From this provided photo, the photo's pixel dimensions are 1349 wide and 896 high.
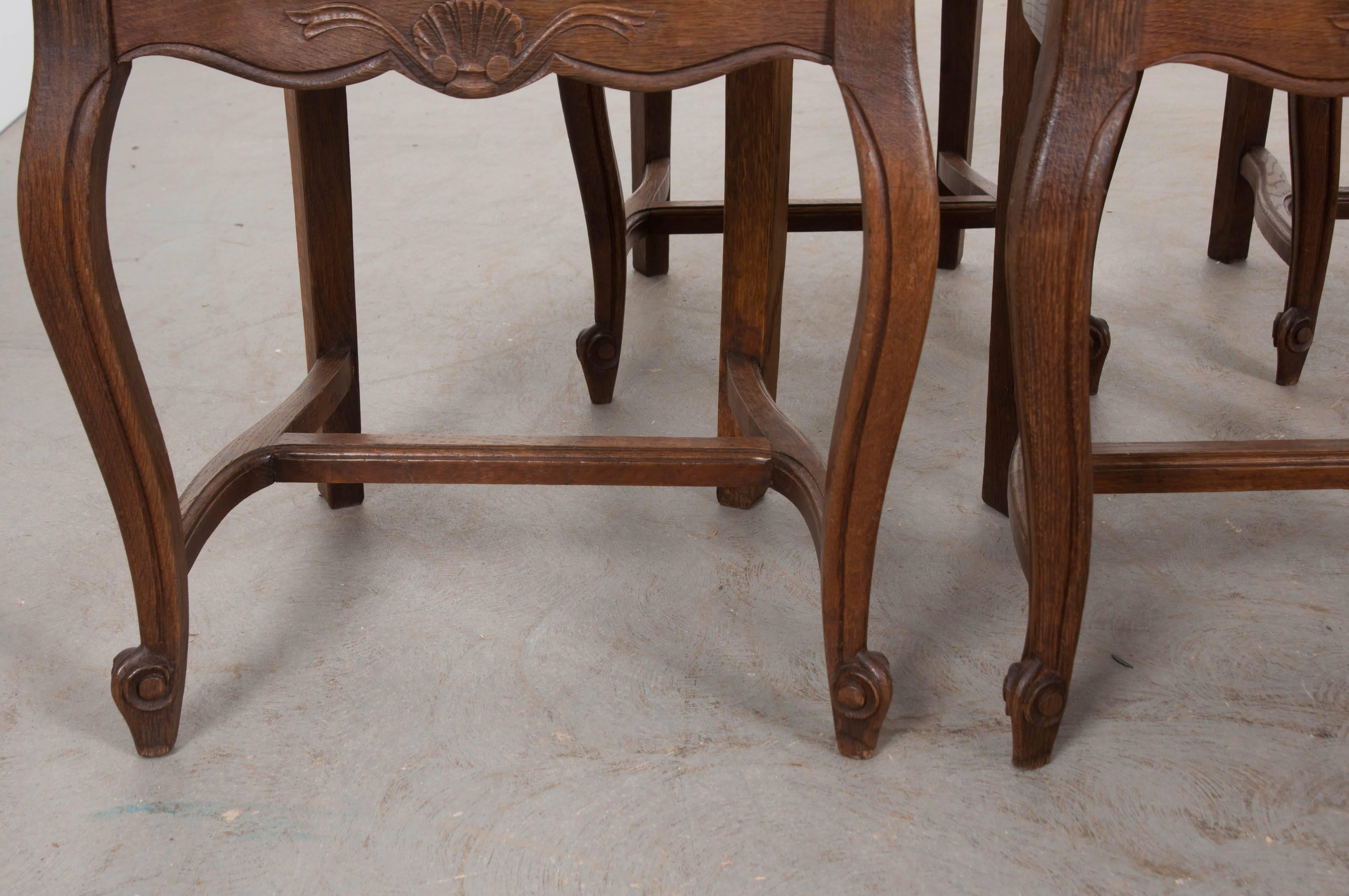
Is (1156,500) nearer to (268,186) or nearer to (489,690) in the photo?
(489,690)

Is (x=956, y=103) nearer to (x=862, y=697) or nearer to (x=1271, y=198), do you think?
(x=1271, y=198)

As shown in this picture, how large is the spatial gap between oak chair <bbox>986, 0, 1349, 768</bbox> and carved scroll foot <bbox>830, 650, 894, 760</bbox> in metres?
0.12

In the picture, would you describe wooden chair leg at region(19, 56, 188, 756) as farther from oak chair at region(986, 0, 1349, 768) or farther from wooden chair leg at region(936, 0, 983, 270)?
wooden chair leg at region(936, 0, 983, 270)

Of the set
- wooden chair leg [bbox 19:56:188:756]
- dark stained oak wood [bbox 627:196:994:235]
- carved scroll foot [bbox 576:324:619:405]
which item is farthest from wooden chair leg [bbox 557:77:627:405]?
wooden chair leg [bbox 19:56:188:756]

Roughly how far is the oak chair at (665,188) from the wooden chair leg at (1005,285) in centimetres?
26

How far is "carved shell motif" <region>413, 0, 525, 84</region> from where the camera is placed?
0.93 m

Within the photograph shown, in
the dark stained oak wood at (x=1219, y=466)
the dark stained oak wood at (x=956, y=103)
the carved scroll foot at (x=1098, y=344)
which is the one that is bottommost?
the carved scroll foot at (x=1098, y=344)

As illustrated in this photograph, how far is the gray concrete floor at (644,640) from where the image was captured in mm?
1095

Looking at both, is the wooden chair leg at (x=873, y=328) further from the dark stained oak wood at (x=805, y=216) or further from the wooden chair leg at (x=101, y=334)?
the dark stained oak wood at (x=805, y=216)

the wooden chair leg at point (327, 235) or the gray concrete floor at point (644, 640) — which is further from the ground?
the wooden chair leg at point (327, 235)

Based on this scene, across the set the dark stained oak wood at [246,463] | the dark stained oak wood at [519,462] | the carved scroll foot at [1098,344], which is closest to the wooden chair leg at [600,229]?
the dark stained oak wood at [246,463]

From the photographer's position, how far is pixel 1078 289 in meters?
1.02

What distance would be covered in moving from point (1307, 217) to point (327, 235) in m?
1.43

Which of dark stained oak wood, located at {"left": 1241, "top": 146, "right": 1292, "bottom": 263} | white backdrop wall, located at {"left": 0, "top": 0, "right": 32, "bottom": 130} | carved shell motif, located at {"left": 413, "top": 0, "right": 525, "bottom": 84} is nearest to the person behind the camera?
carved shell motif, located at {"left": 413, "top": 0, "right": 525, "bottom": 84}
